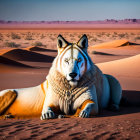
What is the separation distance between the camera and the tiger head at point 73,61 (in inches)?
234

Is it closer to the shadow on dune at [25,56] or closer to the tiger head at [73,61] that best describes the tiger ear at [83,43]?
the tiger head at [73,61]

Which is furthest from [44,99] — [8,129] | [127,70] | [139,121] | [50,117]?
[127,70]

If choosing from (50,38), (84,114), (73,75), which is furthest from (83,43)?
(50,38)

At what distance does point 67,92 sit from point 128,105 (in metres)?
2.39

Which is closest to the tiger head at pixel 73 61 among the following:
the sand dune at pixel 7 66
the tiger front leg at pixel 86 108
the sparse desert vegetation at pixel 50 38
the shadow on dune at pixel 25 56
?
the tiger front leg at pixel 86 108

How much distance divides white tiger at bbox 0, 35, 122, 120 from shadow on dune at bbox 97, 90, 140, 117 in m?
0.26

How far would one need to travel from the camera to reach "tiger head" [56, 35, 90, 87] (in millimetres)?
5949

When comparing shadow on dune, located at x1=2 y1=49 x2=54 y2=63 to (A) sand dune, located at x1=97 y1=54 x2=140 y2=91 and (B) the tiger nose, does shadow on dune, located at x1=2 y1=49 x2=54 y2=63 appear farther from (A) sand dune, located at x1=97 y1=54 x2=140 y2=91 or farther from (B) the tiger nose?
(B) the tiger nose

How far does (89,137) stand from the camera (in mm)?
4359

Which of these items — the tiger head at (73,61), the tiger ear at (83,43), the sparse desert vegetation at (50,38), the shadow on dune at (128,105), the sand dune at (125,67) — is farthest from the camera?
the sparse desert vegetation at (50,38)

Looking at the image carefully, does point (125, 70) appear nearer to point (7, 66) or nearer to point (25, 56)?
point (7, 66)

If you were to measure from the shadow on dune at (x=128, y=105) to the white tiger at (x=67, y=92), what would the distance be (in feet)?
0.86

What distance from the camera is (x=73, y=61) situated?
6035 millimetres

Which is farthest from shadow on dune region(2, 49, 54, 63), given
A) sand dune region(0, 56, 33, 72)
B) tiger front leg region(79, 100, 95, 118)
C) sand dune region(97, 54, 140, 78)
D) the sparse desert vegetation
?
tiger front leg region(79, 100, 95, 118)
